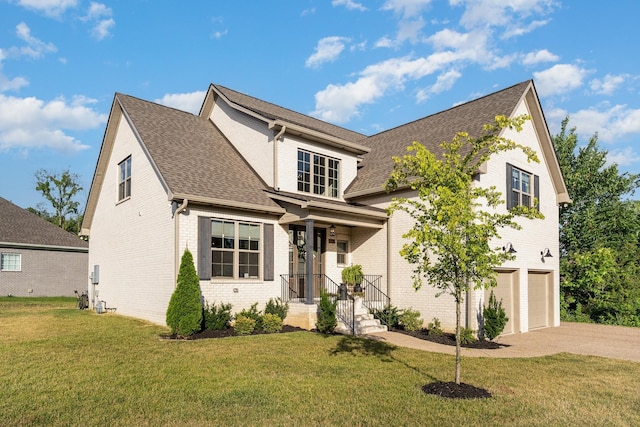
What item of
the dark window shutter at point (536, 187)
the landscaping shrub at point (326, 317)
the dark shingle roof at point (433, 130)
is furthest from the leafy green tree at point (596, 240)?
the landscaping shrub at point (326, 317)

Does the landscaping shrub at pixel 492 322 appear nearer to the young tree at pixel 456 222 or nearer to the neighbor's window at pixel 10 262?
the young tree at pixel 456 222

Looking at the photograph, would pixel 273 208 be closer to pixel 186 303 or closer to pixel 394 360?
pixel 186 303

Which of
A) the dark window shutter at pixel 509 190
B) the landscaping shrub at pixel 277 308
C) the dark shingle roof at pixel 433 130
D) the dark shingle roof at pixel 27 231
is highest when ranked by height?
the dark shingle roof at pixel 433 130

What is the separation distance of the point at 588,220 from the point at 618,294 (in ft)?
13.4

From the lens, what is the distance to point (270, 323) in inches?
504

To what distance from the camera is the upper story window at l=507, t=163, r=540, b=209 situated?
49.0 ft

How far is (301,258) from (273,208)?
2270mm

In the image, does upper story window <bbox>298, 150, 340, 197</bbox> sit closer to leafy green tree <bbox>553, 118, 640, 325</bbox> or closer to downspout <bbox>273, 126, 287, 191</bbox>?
downspout <bbox>273, 126, 287, 191</bbox>

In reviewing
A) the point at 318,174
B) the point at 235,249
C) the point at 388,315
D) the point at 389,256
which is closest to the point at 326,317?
the point at 388,315

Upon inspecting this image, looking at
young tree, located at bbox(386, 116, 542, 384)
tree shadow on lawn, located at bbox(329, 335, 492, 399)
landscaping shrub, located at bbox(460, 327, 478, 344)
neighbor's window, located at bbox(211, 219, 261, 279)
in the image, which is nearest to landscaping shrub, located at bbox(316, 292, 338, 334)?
tree shadow on lawn, located at bbox(329, 335, 492, 399)

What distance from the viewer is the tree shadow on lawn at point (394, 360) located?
6.88 metres

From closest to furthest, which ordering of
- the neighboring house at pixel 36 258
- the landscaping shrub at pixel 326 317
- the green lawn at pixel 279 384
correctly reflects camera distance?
the green lawn at pixel 279 384, the landscaping shrub at pixel 326 317, the neighboring house at pixel 36 258

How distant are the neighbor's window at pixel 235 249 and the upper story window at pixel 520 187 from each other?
26.3 ft

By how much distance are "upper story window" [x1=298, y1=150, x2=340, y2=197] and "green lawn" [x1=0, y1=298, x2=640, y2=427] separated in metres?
6.34
